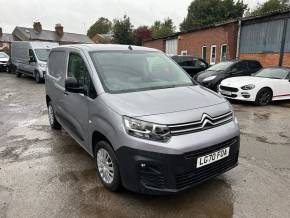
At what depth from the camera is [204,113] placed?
339 cm

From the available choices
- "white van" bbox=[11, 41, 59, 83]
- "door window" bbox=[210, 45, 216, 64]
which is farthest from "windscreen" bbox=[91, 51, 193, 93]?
"door window" bbox=[210, 45, 216, 64]

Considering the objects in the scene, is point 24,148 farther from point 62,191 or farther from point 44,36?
point 44,36

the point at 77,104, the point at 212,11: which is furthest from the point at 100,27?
the point at 77,104

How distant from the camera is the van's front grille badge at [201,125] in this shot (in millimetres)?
3141

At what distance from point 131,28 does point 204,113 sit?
41.3 metres

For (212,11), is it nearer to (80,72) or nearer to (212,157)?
(80,72)

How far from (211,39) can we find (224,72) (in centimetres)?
1150

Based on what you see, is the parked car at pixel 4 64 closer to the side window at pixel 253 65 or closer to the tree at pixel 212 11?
the side window at pixel 253 65

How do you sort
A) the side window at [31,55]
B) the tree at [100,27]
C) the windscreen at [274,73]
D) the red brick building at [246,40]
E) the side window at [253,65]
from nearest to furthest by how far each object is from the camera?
the windscreen at [274,73] → the side window at [253,65] → the red brick building at [246,40] → the side window at [31,55] → the tree at [100,27]

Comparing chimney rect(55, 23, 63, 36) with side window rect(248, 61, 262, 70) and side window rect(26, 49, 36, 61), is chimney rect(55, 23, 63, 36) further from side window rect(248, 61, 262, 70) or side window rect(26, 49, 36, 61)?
side window rect(248, 61, 262, 70)

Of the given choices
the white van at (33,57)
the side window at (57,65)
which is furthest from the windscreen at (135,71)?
the white van at (33,57)

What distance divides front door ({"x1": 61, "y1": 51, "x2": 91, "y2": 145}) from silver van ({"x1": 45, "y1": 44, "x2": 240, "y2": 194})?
0.01 metres

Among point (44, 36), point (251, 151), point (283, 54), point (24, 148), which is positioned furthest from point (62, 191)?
point (44, 36)

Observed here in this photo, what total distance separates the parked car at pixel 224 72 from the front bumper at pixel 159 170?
842 cm
